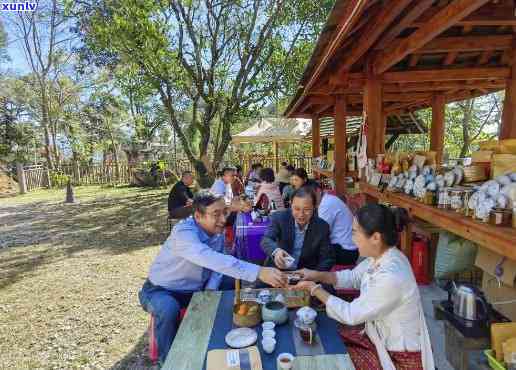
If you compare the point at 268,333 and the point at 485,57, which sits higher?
the point at 485,57

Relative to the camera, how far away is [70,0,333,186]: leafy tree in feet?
28.7

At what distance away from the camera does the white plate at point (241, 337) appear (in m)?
1.57

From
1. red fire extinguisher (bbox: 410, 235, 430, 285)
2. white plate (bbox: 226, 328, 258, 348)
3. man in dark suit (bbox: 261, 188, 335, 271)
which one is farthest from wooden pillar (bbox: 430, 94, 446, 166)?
white plate (bbox: 226, 328, 258, 348)

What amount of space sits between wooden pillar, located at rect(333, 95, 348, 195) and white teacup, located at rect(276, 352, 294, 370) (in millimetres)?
5397

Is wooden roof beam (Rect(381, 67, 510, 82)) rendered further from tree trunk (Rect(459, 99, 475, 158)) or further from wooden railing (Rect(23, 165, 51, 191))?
wooden railing (Rect(23, 165, 51, 191))

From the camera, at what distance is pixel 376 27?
119 inches

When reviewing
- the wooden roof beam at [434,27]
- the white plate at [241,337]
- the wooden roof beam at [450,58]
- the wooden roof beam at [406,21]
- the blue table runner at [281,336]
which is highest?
the wooden roof beam at [450,58]

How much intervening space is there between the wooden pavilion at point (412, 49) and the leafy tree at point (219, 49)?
458 centimetres

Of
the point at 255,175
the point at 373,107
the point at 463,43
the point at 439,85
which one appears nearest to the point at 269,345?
the point at 373,107

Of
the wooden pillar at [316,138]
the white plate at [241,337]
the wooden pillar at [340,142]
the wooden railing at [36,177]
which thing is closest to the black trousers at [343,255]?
the white plate at [241,337]

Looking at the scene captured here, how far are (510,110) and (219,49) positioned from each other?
27.4 ft

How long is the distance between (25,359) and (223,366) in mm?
2794

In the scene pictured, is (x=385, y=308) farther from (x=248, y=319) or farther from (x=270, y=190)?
(x=270, y=190)

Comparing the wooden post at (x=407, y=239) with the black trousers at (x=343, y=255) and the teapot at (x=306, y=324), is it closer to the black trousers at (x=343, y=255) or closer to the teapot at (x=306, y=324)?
the black trousers at (x=343, y=255)
